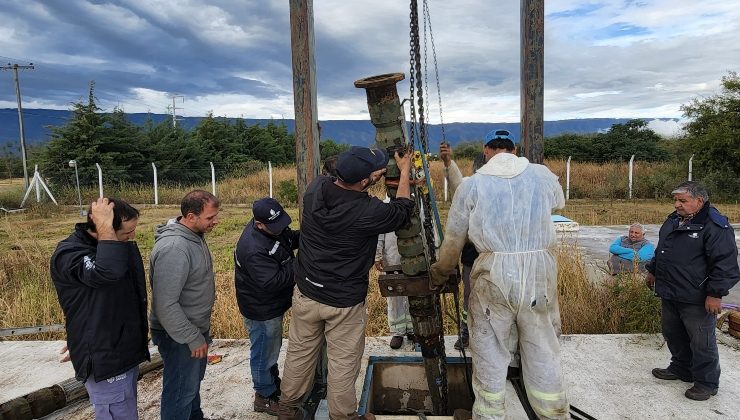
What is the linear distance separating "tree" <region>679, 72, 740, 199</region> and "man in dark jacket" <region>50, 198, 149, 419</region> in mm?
19711

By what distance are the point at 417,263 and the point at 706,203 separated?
224 centimetres

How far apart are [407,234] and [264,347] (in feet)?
4.36

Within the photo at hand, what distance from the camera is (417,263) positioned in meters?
3.16

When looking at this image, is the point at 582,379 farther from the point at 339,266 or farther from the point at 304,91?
the point at 304,91

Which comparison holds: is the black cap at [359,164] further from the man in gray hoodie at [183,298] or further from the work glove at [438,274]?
the man in gray hoodie at [183,298]

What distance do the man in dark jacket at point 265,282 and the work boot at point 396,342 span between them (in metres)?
1.36

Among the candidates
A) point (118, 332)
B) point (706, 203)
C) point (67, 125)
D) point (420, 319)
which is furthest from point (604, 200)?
point (67, 125)

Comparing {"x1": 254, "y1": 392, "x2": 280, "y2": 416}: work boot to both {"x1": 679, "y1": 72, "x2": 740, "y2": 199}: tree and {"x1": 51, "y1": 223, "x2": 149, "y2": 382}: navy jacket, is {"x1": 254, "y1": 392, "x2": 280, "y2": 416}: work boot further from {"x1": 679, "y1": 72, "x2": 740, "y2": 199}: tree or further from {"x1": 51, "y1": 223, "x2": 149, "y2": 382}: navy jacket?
{"x1": 679, "y1": 72, "x2": 740, "y2": 199}: tree

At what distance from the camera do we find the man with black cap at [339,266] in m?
2.87

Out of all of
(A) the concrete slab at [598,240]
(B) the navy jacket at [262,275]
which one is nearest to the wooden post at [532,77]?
(B) the navy jacket at [262,275]

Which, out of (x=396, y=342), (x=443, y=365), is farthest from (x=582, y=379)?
(x=396, y=342)

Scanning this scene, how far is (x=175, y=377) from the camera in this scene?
299 centimetres

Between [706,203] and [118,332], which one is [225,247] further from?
[706,203]

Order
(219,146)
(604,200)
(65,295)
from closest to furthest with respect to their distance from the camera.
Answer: (65,295) → (604,200) → (219,146)
